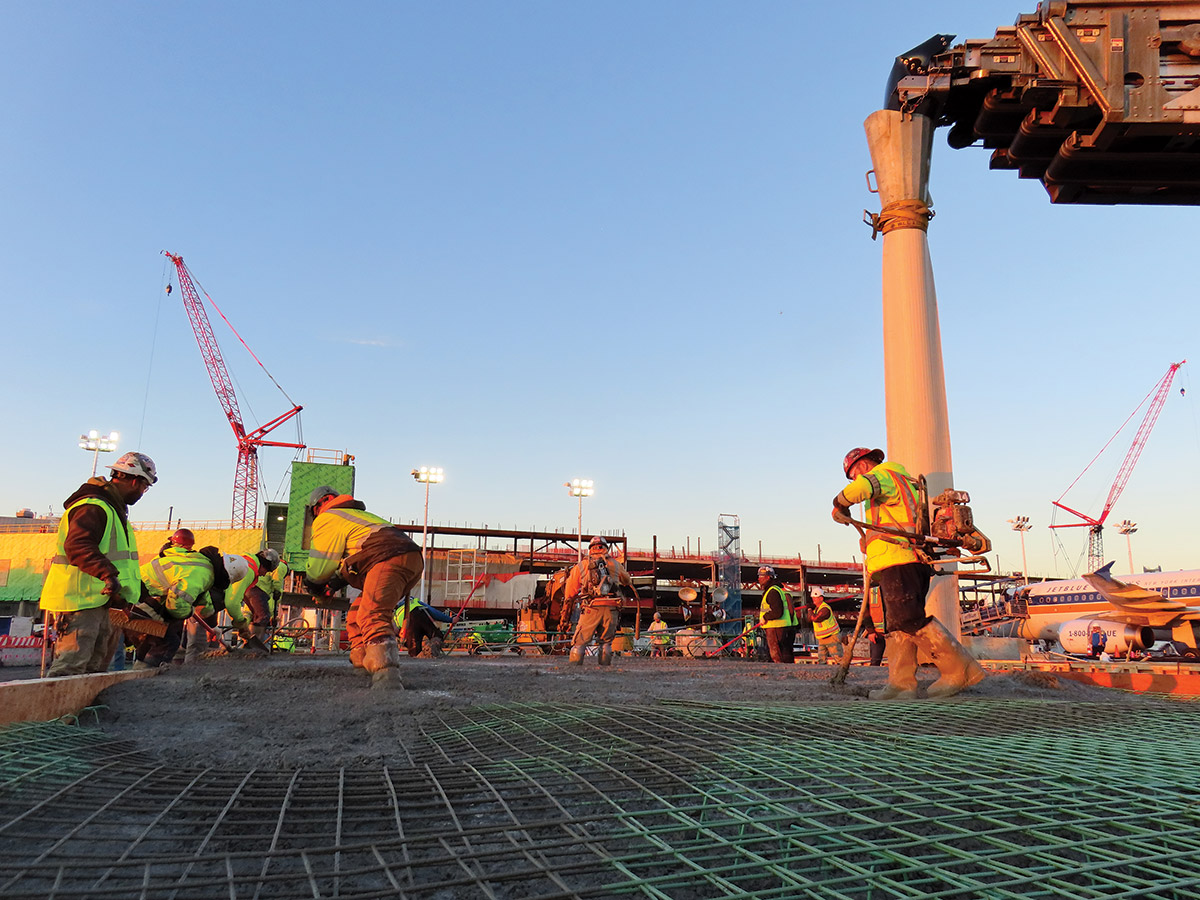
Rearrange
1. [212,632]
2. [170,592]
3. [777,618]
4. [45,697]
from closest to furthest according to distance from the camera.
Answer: [45,697]
[170,592]
[212,632]
[777,618]

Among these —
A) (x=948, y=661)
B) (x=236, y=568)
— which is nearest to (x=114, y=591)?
(x=236, y=568)

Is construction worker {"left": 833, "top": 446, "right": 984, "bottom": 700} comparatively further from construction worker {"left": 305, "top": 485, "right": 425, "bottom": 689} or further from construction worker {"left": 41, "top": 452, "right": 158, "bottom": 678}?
construction worker {"left": 41, "top": 452, "right": 158, "bottom": 678}

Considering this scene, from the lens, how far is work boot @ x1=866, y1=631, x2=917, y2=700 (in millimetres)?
5527

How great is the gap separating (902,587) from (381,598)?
155 inches

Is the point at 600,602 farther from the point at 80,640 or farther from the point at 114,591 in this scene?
the point at 80,640

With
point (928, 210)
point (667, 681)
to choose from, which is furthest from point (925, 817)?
point (928, 210)

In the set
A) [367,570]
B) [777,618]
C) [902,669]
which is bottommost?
[777,618]

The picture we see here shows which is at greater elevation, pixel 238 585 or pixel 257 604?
pixel 238 585

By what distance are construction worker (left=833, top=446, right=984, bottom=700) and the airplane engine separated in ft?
68.2

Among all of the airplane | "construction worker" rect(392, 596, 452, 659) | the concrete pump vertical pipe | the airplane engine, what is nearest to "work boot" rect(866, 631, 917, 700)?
"construction worker" rect(392, 596, 452, 659)

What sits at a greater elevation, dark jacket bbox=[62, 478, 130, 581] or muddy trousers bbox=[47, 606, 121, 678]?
dark jacket bbox=[62, 478, 130, 581]

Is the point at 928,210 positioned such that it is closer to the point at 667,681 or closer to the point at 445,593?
the point at 667,681

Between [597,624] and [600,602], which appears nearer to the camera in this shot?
[600,602]

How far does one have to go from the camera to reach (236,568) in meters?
10.0
